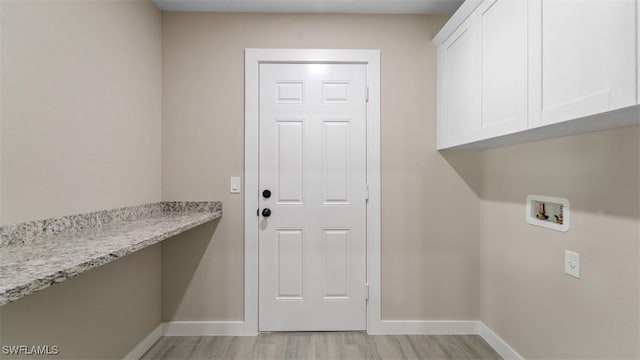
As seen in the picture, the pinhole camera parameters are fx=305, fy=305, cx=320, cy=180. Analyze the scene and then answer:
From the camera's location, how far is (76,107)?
1527mm

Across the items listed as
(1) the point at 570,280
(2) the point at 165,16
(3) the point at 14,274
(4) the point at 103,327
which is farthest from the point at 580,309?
(2) the point at 165,16

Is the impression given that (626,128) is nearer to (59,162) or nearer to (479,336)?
(479,336)

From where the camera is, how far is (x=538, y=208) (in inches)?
72.5

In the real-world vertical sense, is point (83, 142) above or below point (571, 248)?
above

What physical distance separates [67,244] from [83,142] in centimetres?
60

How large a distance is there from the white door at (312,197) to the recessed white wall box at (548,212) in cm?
110

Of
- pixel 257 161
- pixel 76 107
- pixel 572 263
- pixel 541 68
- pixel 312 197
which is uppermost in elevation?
pixel 541 68

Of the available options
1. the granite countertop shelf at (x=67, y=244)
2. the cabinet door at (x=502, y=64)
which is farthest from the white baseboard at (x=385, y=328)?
the cabinet door at (x=502, y=64)

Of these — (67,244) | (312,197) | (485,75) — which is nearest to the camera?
(67,244)

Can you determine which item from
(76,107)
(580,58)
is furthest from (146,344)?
(580,58)

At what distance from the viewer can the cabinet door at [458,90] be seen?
1.89 m

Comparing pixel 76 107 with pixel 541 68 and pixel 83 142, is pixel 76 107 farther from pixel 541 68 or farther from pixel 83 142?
pixel 541 68

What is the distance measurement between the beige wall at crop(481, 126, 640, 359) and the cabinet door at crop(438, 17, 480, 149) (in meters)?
0.37

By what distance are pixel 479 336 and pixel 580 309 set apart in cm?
102
